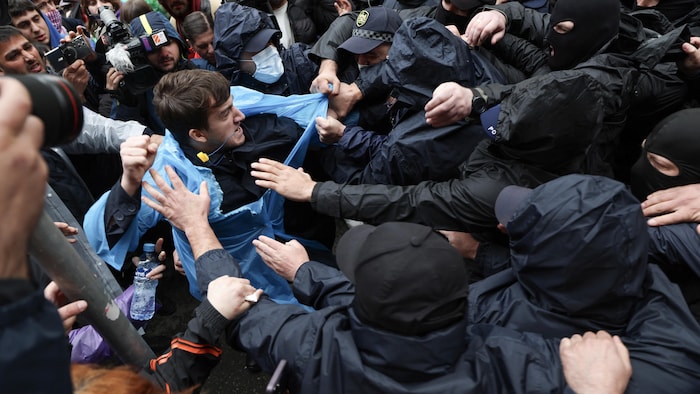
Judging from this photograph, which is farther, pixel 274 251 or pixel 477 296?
pixel 274 251

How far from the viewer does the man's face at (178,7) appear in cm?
423

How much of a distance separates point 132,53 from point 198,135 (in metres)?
1.49

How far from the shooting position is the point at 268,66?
3395mm

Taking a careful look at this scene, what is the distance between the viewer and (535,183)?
2.03 meters

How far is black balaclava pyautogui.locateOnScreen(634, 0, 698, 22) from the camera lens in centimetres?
321

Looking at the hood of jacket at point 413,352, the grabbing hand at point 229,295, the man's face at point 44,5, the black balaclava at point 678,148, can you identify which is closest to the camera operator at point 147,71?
the man's face at point 44,5

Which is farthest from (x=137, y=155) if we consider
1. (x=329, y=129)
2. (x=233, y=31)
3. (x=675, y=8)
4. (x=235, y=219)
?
(x=675, y=8)

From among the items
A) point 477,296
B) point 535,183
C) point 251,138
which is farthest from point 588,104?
point 251,138

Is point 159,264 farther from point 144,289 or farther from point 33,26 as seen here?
point 33,26

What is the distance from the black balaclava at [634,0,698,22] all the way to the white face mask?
2.64 m

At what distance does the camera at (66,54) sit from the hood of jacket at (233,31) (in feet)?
3.35

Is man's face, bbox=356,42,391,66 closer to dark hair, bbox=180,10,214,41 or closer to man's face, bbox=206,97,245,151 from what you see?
man's face, bbox=206,97,245,151

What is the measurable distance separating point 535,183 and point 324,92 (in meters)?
1.43

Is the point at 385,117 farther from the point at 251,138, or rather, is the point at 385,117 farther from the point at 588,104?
the point at 588,104
